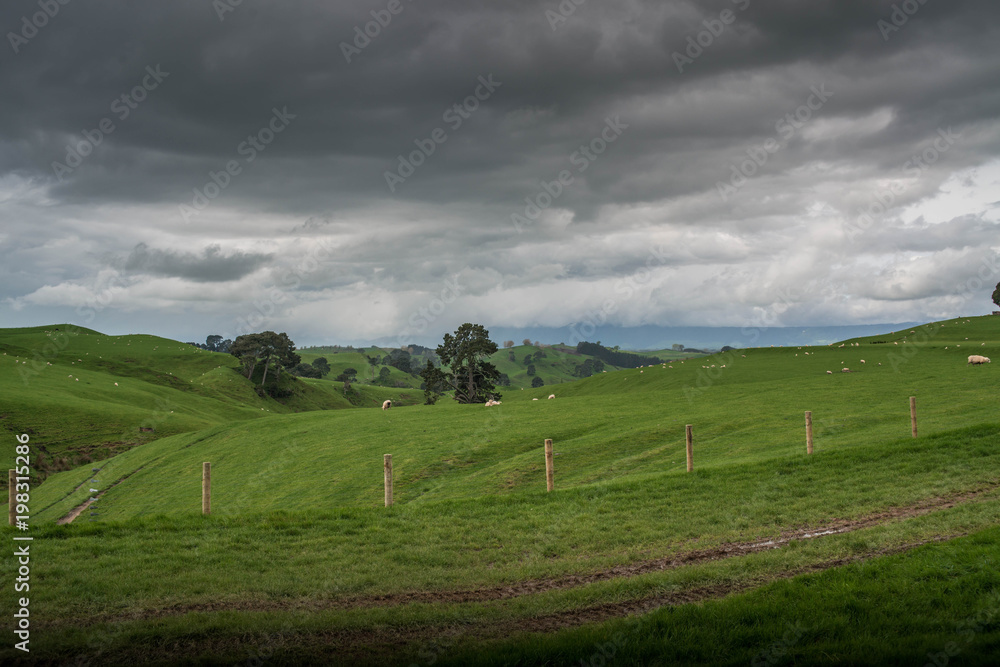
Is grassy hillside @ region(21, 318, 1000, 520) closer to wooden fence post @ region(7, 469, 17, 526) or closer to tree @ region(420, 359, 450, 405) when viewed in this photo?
wooden fence post @ region(7, 469, 17, 526)

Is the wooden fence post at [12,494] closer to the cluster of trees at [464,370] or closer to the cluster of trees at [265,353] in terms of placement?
the cluster of trees at [464,370]

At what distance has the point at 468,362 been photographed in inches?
3848

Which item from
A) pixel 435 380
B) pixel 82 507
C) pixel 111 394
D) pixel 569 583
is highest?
pixel 111 394

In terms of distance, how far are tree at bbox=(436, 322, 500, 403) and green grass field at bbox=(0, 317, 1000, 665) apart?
56808 millimetres

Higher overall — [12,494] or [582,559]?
[12,494]

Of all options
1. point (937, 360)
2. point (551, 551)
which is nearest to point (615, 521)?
point (551, 551)

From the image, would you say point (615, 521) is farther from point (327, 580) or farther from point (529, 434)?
point (529, 434)

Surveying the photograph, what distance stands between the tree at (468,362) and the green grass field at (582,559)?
56.8 m

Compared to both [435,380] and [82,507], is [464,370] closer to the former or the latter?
[435,380]

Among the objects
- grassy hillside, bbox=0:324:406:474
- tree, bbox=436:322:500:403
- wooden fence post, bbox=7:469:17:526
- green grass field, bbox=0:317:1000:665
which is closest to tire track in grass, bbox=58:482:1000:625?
green grass field, bbox=0:317:1000:665

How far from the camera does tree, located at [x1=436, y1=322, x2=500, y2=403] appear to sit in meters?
96.4

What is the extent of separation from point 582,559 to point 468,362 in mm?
81508

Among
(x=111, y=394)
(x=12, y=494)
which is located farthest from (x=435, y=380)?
(x=12, y=494)

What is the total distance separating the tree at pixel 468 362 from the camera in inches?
3797
